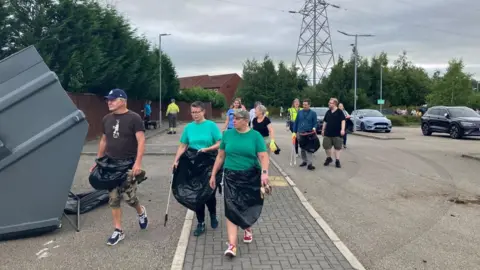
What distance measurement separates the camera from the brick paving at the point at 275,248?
4.86 metres

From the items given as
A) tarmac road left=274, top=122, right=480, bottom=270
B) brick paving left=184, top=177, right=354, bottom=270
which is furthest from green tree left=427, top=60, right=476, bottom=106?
brick paving left=184, top=177, right=354, bottom=270

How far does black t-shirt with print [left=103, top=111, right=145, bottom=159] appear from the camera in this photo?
5645 millimetres

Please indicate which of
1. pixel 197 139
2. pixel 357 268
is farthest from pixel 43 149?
pixel 357 268

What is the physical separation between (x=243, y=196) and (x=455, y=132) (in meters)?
21.1

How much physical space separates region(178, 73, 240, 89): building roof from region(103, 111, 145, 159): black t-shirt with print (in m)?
95.7

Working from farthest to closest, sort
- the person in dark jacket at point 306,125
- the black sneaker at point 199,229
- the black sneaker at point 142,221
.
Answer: the person in dark jacket at point 306,125 → the black sneaker at point 142,221 → the black sneaker at point 199,229

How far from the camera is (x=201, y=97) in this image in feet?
187

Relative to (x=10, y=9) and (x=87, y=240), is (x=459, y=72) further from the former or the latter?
(x=87, y=240)

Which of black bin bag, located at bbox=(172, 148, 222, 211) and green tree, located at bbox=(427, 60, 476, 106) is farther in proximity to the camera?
green tree, located at bbox=(427, 60, 476, 106)

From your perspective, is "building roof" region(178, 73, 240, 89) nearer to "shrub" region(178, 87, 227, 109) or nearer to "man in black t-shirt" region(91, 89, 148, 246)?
"shrub" region(178, 87, 227, 109)

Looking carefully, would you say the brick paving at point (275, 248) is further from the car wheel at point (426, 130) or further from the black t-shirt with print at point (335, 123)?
the car wheel at point (426, 130)

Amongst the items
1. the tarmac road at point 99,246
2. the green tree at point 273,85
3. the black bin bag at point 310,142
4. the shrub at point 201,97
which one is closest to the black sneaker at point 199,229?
the tarmac road at point 99,246

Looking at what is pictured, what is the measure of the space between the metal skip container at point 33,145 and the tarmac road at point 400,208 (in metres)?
3.63

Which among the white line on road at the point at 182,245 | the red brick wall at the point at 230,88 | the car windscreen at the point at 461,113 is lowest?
the white line on road at the point at 182,245
